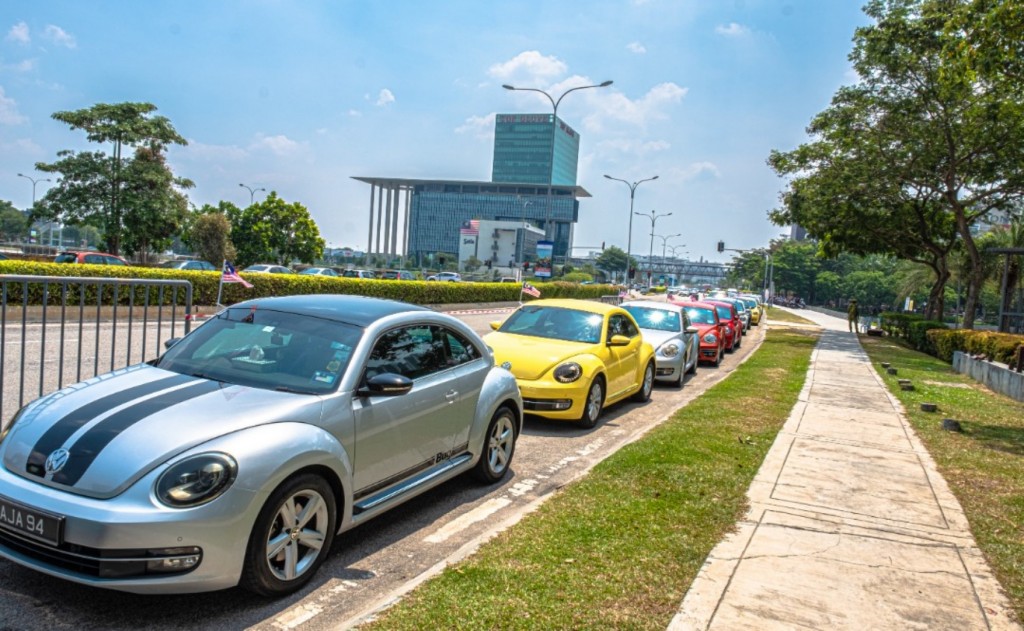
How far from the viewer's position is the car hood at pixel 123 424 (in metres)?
3.51

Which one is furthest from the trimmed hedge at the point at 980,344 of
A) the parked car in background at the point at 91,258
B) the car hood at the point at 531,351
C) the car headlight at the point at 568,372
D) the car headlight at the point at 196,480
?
the parked car in background at the point at 91,258

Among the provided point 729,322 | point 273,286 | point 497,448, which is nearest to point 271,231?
point 273,286

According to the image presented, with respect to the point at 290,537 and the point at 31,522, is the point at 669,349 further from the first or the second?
the point at 31,522

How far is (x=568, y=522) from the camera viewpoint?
16.8 ft

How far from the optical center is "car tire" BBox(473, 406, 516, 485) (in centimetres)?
607

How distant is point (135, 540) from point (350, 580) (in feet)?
4.21

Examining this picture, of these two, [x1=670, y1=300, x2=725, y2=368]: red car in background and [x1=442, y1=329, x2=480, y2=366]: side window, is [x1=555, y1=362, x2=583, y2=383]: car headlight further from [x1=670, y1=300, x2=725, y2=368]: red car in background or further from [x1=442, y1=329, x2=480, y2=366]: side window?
[x1=670, y1=300, x2=725, y2=368]: red car in background

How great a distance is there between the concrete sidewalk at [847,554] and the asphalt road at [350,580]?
150 centimetres

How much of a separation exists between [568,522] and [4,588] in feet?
10.4

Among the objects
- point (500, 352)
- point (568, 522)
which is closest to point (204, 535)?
point (568, 522)

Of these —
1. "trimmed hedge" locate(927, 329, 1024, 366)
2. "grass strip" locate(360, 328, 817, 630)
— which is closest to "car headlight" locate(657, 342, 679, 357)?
"grass strip" locate(360, 328, 817, 630)

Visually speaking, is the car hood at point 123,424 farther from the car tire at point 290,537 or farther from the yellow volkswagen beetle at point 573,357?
the yellow volkswagen beetle at point 573,357

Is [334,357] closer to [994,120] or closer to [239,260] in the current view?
[994,120]

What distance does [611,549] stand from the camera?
4664mm
